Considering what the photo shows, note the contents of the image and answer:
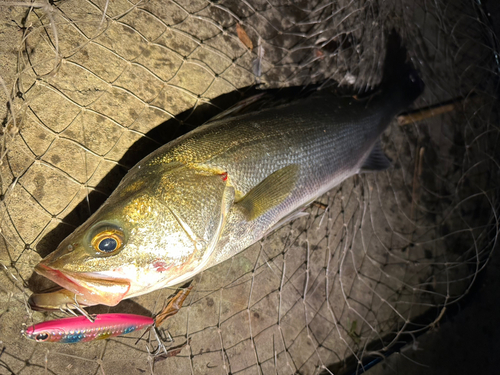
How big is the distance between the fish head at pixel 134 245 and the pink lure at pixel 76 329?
0.19 m

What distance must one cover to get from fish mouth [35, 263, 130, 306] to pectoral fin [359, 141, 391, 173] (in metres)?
2.15

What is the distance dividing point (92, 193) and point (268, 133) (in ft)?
3.87

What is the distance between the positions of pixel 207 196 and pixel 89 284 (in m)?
0.68

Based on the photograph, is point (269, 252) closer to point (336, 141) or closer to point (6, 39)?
point (336, 141)

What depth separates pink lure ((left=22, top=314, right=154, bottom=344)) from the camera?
157 cm

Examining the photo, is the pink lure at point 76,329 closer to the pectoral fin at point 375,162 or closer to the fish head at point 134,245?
the fish head at point 134,245

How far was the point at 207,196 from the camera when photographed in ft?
5.47

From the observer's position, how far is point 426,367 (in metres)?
3.52

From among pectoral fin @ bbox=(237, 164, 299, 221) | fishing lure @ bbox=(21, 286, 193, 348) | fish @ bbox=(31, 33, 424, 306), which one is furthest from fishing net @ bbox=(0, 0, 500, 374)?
pectoral fin @ bbox=(237, 164, 299, 221)

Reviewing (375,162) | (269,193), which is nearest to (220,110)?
(269,193)

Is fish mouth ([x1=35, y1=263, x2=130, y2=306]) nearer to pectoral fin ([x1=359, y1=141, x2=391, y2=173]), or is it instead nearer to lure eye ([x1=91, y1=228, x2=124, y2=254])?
lure eye ([x1=91, y1=228, x2=124, y2=254])

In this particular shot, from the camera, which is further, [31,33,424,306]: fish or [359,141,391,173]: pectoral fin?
[359,141,391,173]: pectoral fin

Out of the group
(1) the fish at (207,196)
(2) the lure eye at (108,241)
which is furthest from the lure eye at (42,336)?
(2) the lure eye at (108,241)

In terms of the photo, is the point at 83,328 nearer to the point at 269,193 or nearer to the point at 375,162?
the point at 269,193
